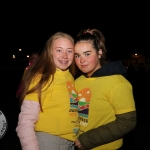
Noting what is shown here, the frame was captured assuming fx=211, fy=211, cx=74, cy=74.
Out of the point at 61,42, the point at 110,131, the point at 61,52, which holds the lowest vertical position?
the point at 110,131

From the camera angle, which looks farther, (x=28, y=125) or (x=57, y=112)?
(x=57, y=112)

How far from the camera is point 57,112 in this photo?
6.84 feet

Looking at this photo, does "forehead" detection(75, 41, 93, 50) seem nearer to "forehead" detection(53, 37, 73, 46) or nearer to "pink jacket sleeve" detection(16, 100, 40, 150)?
"forehead" detection(53, 37, 73, 46)

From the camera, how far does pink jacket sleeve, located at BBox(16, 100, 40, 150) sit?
194 centimetres

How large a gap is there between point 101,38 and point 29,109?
1.19 m

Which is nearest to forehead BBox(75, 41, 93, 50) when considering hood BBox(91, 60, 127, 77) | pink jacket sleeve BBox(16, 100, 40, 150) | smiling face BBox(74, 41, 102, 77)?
smiling face BBox(74, 41, 102, 77)

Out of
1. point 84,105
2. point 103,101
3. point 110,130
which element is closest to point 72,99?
point 84,105

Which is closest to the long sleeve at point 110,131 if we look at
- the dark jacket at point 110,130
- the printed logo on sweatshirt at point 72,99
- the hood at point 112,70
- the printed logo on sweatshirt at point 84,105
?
the dark jacket at point 110,130

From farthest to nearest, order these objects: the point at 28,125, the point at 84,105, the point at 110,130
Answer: the point at 84,105, the point at 110,130, the point at 28,125

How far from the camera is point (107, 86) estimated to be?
7.02 feet

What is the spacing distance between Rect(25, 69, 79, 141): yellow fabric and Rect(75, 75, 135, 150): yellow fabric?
160 millimetres

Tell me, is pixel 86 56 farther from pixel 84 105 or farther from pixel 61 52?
pixel 84 105

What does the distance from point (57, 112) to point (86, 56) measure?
0.72 metres


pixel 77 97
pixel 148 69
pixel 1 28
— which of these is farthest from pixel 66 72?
pixel 1 28
